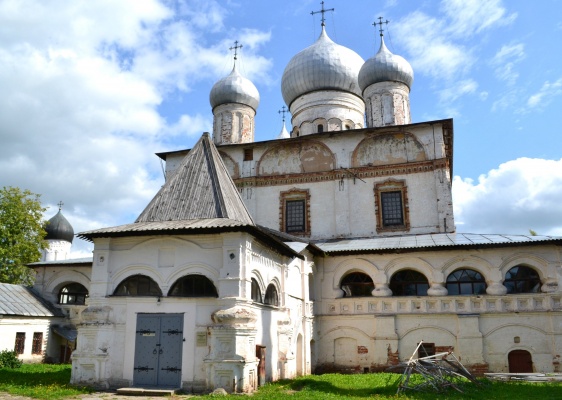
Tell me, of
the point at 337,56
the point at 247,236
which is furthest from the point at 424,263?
the point at 337,56

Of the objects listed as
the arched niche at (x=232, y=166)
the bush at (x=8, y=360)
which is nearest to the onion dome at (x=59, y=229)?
the arched niche at (x=232, y=166)

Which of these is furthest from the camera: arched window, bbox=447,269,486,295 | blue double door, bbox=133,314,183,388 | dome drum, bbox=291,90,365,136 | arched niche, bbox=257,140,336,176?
dome drum, bbox=291,90,365,136

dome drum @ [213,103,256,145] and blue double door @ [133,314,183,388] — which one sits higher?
dome drum @ [213,103,256,145]

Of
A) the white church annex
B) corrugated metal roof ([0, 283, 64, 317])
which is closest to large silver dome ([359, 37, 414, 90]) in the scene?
the white church annex

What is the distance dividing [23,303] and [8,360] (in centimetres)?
284

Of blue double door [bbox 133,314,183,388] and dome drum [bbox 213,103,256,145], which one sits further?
dome drum [bbox 213,103,256,145]

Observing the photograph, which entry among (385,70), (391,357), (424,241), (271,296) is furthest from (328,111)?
(271,296)

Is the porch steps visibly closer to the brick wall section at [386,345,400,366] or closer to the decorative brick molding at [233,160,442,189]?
the brick wall section at [386,345,400,366]

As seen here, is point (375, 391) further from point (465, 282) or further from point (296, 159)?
point (296, 159)

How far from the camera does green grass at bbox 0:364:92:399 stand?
9180 millimetres

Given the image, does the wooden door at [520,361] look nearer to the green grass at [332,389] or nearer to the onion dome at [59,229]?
the green grass at [332,389]

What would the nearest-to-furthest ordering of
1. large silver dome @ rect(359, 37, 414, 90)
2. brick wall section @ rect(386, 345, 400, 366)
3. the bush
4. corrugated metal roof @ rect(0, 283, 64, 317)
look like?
brick wall section @ rect(386, 345, 400, 366), the bush, corrugated metal roof @ rect(0, 283, 64, 317), large silver dome @ rect(359, 37, 414, 90)

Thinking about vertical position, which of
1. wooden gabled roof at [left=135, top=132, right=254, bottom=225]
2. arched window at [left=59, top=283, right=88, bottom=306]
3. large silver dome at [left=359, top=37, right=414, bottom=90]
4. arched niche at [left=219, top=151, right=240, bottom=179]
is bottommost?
arched window at [left=59, top=283, right=88, bottom=306]

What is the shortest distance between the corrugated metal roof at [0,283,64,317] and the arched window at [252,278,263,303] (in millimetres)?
9355
